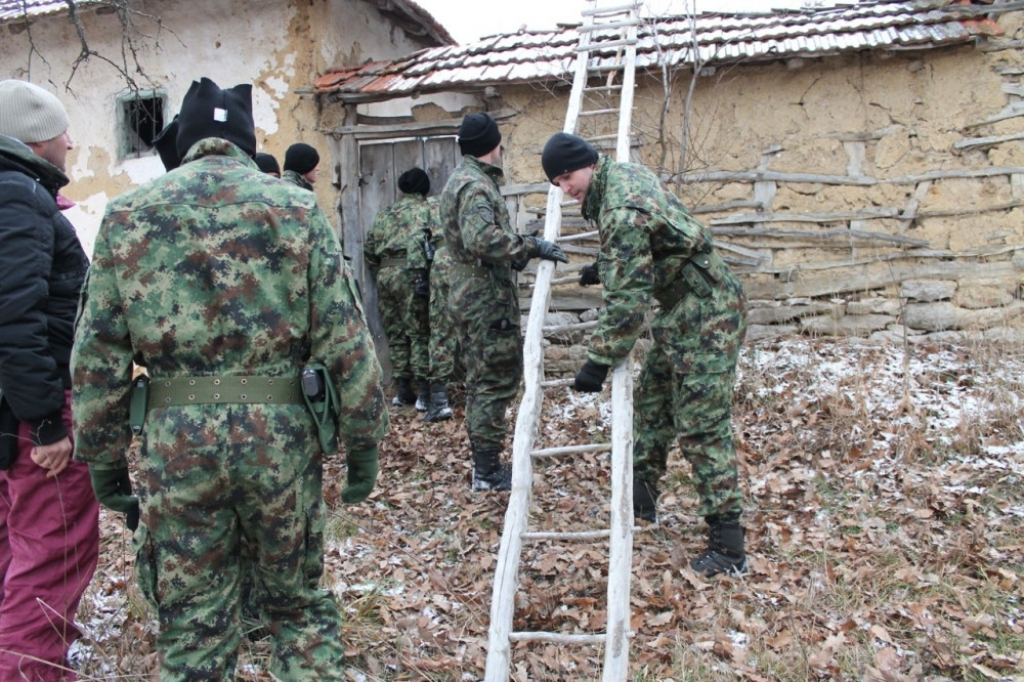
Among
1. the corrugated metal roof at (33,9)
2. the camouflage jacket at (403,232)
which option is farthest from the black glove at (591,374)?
the corrugated metal roof at (33,9)

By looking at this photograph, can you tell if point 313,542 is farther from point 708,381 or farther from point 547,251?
point 547,251

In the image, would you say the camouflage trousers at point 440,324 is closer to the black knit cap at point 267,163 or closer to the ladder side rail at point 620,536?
the black knit cap at point 267,163

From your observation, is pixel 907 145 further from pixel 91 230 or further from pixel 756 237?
pixel 91 230

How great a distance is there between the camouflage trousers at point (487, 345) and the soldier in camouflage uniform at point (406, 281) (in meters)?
2.01

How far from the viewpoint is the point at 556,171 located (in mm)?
3674

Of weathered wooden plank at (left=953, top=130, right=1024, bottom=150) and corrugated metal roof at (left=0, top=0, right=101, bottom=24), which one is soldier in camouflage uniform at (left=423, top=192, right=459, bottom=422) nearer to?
weathered wooden plank at (left=953, top=130, right=1024, bottom=150)

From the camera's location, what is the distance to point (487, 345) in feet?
15.3

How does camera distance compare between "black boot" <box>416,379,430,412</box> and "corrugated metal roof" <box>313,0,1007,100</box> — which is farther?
"black boot" <box>416,379,430,412</box>

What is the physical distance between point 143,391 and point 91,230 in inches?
266

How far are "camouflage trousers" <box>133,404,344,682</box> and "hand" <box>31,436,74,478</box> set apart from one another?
2.09ft

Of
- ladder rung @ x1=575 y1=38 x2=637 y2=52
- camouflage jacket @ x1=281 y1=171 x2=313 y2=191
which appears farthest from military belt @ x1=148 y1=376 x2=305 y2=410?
ladder rung @ x1=575 y1=38 x2=637 y2=52

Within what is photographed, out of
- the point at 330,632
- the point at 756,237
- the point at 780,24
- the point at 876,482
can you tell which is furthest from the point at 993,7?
the point at 330,632

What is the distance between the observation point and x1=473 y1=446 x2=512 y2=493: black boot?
15.8ft

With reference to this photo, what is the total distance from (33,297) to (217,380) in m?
0.90
